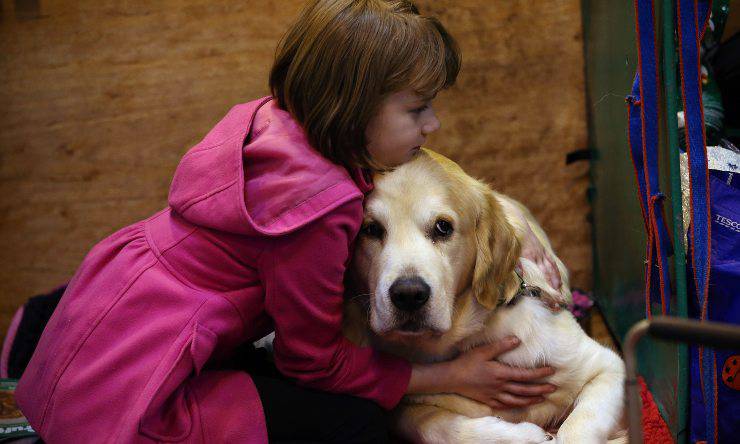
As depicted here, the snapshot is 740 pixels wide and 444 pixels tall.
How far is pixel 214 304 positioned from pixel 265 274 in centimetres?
12

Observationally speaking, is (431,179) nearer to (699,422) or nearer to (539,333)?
(539,333)

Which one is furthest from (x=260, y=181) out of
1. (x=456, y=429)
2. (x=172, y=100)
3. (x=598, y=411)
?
(x=172, y=100)

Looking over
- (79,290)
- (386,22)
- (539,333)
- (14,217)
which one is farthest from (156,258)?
(14,217)

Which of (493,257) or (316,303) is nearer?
(316,303)

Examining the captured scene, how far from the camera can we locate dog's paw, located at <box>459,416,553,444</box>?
158 centimetres

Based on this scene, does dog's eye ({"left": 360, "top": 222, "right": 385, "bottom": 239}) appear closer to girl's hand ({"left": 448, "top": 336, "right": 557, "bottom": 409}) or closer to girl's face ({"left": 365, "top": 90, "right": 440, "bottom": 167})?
girl's face ({"left": 365, "top": 90, "right": 440, "bottom": 167})

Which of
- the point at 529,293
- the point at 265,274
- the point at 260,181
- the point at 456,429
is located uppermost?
the point at 260,181

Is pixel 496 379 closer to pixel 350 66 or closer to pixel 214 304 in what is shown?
pixel 214 304

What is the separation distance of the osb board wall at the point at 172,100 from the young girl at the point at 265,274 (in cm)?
105

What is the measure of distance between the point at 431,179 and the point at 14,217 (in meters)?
2.01

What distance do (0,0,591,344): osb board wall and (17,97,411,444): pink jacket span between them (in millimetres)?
1175

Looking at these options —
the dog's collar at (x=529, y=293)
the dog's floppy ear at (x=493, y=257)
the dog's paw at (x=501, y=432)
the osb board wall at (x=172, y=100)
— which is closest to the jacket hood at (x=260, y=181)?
the dog's floppy ear at (x=493, y=257)

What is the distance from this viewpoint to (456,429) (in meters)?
1.63

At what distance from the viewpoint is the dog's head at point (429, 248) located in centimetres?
147
